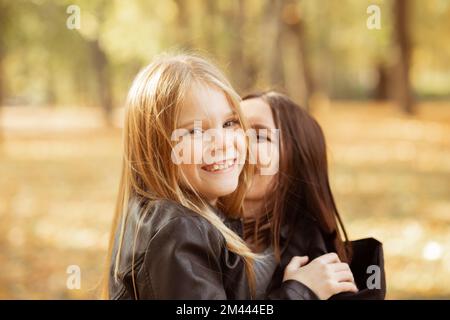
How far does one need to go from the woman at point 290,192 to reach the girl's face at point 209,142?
1.05ft

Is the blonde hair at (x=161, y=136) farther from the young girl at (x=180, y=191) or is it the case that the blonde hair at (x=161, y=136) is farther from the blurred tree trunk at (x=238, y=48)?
the blurred tree trunk at (x=238, y=48)

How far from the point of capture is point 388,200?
26.4 ft

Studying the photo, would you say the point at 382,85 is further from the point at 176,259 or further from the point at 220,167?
the point at 176,259

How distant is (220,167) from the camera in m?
1.71

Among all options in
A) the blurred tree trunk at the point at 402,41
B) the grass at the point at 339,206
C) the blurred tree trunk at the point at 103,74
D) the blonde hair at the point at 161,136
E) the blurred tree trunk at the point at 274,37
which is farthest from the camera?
the blurred tree trunk at the point at 103,74

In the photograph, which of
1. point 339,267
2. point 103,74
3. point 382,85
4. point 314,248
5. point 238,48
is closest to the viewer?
point 339,267

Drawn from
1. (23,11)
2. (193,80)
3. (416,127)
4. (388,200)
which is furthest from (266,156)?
(23,11)

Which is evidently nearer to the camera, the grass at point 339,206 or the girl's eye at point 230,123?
the girl's eye at point 230,123

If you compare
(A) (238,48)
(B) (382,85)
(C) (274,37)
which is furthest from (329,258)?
(B) (382,85)

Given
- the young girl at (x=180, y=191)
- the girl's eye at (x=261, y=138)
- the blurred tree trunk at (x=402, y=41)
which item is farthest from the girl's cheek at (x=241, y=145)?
the blurred tree trunk at (x=402, y=41)

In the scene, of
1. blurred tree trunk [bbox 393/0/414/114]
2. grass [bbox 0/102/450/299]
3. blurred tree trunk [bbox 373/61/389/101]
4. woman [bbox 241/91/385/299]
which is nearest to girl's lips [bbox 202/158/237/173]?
woman [bbox 241/91/385/299]

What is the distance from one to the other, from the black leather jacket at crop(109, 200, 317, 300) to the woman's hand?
68mm

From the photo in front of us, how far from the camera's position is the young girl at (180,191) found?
1449 millimetres

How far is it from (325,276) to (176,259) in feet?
1.60
